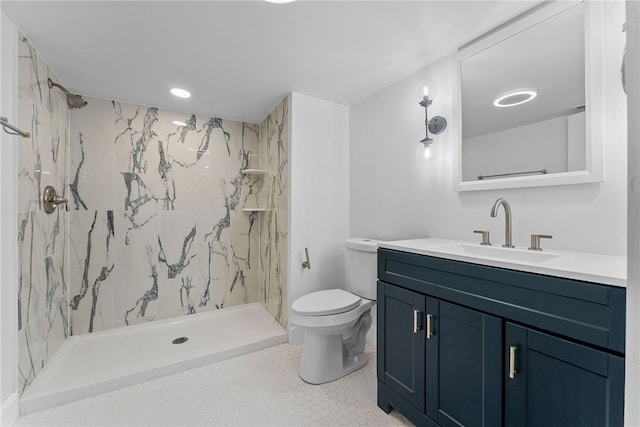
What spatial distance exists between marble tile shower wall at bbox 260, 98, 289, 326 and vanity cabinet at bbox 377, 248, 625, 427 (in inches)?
48.1

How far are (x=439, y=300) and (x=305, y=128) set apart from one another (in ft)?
5.81

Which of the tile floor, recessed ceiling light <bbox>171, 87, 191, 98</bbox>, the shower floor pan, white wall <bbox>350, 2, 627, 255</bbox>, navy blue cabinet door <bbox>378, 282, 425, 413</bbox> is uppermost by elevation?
recessed ceiling light <bbox>171, 87, 191, 98</bbox>

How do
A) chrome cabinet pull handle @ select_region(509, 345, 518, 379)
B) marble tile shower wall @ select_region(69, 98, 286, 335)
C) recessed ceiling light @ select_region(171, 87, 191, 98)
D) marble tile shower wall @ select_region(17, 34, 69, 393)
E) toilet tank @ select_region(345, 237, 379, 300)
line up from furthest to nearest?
marble tile shower wall @ select_region(69, 98, 286, 335) → recessed ceiling light @ select_region(171, 87, 191, 98) → toilet tank @ select_region(345, 237, 379, 300) → marble tile shower wall @ select_region(17, 34, 69, 393) → chrome cabinet pull handle @ select_region(509, 345, 518, 379)

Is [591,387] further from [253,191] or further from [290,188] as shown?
[253,191]

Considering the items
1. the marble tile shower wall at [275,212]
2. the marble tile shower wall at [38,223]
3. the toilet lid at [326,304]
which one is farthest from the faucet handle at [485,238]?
the marble tile shower wall at [38,223]

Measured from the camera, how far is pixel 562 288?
34.4 inches

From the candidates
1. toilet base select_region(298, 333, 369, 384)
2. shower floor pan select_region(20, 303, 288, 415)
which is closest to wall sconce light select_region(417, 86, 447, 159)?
toilet base select_region(298, 333, 369, 384)

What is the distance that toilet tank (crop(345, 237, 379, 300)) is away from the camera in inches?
76.7

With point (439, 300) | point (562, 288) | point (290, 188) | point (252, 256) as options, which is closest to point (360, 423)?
point (439, 300)

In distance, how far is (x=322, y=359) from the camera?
1788mm

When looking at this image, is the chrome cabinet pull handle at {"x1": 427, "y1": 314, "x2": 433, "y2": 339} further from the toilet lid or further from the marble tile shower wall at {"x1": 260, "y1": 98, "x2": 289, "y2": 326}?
the marble tile shower wall at {"x1": 260, "y1": 98, "x2": 289, "y2": 326}

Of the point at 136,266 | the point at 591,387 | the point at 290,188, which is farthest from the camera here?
the point at 136,266

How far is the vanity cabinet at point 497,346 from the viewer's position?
803 mm

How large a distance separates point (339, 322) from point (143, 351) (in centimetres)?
166
